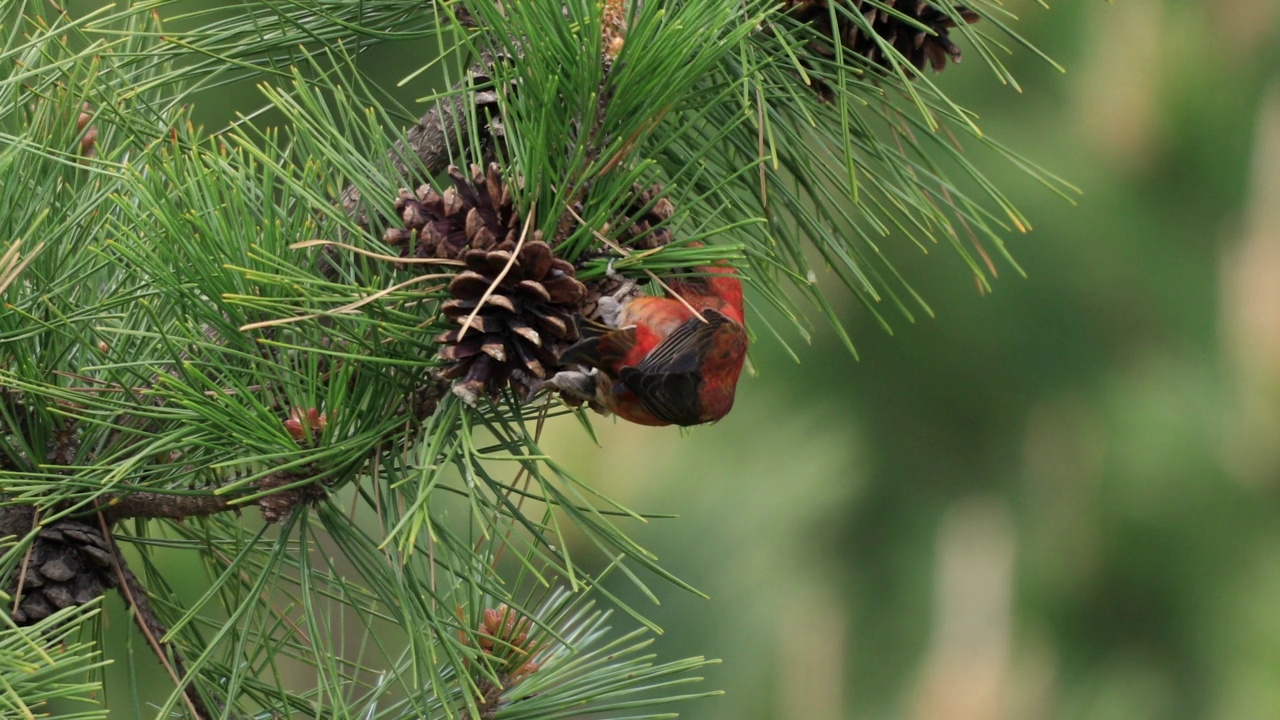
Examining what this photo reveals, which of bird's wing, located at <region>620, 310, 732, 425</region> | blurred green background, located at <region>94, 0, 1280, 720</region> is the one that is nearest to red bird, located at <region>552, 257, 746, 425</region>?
bird's wing, located at <region>620, 310, 732, 425</region>

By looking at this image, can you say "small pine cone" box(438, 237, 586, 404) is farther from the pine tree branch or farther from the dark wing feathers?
the pine tree branch

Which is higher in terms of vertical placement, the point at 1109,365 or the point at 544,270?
the point at 544,270

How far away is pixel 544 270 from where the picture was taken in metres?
0.43

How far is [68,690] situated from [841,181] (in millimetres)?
484

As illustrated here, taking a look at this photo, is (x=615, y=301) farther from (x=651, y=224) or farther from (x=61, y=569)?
(x=61, y=569)

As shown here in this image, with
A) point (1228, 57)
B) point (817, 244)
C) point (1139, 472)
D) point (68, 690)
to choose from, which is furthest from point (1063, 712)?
point (68, 690)

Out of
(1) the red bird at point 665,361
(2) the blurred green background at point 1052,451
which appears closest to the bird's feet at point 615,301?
(1) the red bird at point 665,361

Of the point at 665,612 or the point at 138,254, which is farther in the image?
the point at 665,612

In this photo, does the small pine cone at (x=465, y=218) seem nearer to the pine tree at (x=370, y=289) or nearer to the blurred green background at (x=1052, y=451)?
the pine tree at (x=370, y=289)

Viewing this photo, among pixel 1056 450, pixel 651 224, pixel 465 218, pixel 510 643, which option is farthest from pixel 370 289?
pixel 1056 450

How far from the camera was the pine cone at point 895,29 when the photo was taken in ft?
1.91

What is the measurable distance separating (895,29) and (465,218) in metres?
0.31

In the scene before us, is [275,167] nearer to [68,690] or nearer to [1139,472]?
[68,690]

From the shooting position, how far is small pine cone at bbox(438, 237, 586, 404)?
0.42 metres
